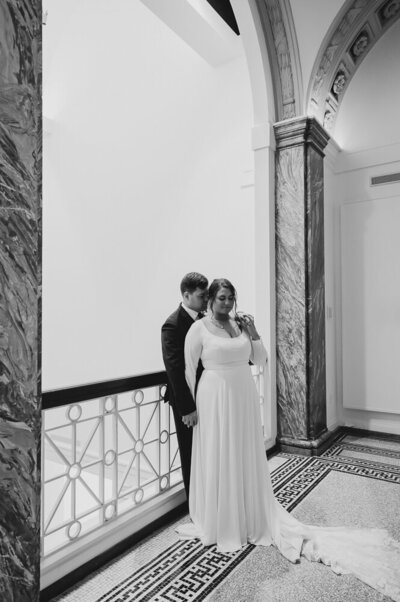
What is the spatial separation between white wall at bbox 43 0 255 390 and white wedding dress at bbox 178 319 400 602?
2.45 metres

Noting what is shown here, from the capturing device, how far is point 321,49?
166 inches

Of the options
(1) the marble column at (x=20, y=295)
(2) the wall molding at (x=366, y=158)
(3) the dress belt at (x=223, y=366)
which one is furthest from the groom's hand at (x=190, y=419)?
(2) the wall molding at (x=366, y=158)

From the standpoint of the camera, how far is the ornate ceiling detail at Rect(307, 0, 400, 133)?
4.22m

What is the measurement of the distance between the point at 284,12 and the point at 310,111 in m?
0.90

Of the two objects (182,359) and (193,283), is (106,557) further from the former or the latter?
(193,283)

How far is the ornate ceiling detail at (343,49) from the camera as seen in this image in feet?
13.9

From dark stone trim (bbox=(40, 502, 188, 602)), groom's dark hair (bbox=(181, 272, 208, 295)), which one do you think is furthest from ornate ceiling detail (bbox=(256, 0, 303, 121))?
dark stone trim (bbox=(40, 502, 188, 602))

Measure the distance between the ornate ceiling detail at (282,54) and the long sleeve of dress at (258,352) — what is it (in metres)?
2.58

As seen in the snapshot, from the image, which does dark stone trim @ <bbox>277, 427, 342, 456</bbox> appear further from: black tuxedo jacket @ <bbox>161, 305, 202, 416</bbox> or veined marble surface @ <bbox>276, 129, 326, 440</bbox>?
black tuxedo jacket @ <bbox>161, 305, 202, 416</bbox>

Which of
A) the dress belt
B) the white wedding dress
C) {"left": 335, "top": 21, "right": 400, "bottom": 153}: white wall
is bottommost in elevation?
the white wedding dress

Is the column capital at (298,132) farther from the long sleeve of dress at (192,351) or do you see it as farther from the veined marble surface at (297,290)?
the long sleeve of dress at (192,351)

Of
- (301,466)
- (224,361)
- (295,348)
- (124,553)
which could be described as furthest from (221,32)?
(124,553)

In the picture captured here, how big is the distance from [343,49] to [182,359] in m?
3.65

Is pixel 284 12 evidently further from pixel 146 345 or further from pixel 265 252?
pixel 146 345
